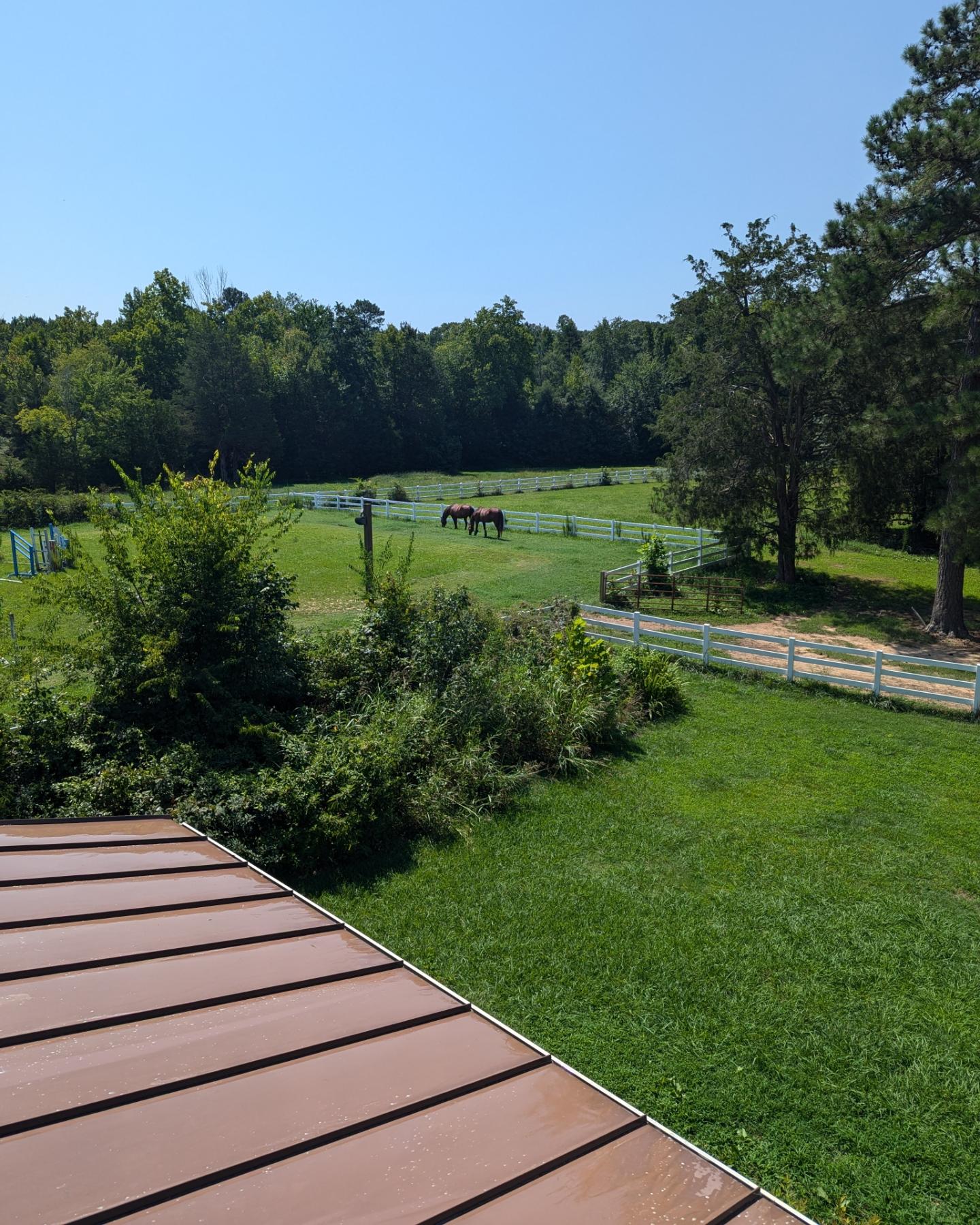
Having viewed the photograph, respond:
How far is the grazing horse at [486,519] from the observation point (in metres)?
30.4

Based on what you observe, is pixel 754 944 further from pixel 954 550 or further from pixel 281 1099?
pixel 954 550

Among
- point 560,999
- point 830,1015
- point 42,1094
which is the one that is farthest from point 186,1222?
point 830,1015

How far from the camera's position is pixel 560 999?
258 inches

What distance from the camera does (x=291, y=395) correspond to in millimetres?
62031

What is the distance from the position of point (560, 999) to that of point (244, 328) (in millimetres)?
74429

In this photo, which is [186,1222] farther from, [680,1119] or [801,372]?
[801,372]

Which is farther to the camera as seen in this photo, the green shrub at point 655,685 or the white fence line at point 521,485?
the white fence line at point 521,485

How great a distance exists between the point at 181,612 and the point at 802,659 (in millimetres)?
10663

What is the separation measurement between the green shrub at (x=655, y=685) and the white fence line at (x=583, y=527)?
35.6ft

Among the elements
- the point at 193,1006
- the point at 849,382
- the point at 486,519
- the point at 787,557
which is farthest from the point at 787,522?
the point at 193,1006

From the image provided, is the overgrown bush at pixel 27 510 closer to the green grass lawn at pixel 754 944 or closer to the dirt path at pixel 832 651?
the dirt path at pixel 832 651

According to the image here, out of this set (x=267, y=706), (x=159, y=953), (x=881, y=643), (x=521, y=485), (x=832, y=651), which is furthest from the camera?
(x=521, y=485)

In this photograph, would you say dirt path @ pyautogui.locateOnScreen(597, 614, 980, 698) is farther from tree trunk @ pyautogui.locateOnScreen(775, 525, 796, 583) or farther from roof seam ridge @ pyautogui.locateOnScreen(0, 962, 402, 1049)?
roof seam ridge @ pyautogui.locateOnScreen(0, 962, 402, 1049)

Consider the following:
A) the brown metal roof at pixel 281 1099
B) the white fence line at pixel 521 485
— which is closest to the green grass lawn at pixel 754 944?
the brown metal roof at pixel 281 1099
